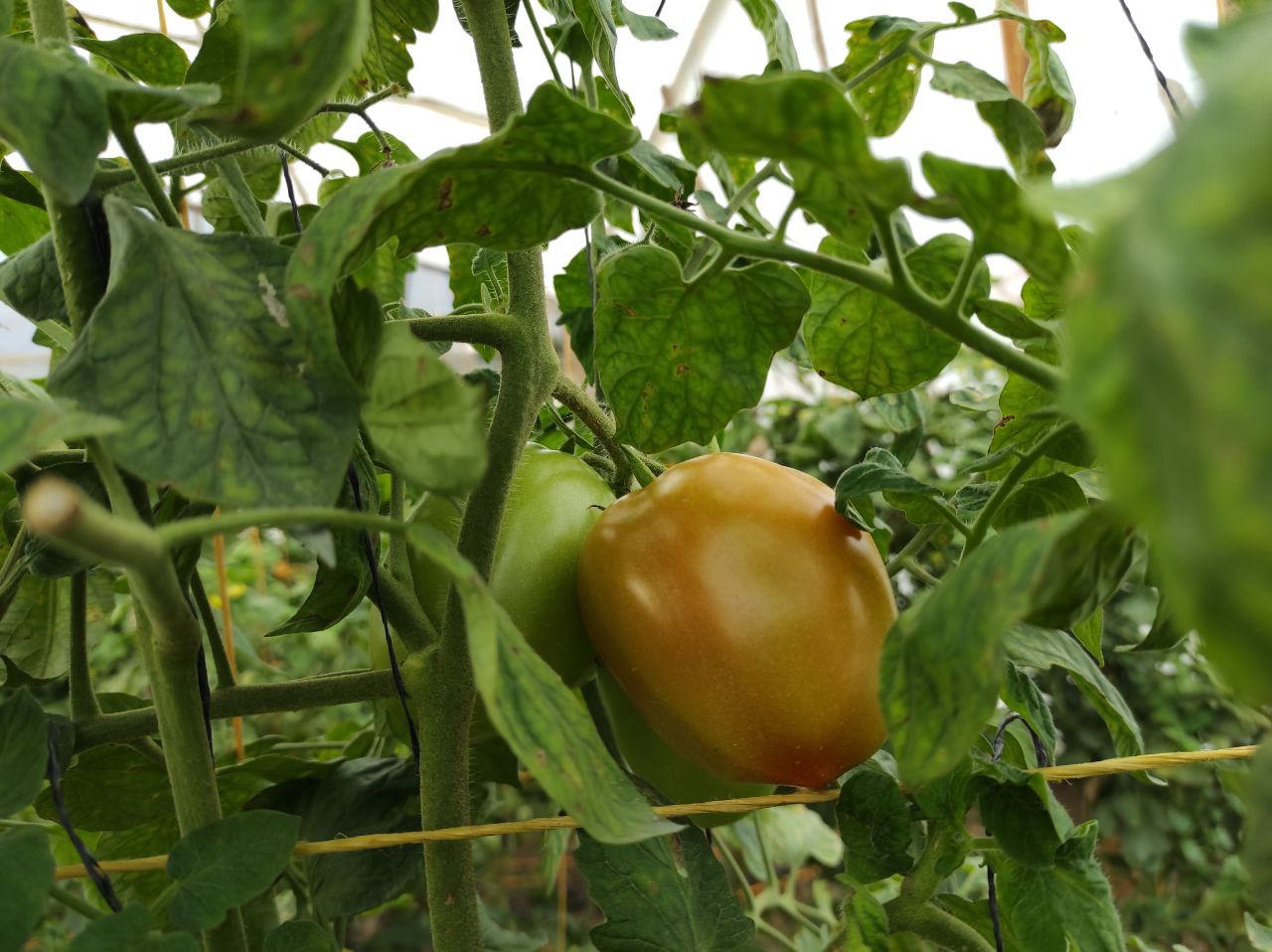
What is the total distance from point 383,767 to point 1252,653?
50 centimetres

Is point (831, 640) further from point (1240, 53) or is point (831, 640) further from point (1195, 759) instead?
point (1240, 53)

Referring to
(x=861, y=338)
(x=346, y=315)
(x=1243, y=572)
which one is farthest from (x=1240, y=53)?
(x=861, y=338)

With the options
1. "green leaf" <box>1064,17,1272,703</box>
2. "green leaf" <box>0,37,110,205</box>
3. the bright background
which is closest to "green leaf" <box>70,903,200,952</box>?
"green leaf" <box>0,37,110,205</box>

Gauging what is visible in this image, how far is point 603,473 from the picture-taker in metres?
0.56

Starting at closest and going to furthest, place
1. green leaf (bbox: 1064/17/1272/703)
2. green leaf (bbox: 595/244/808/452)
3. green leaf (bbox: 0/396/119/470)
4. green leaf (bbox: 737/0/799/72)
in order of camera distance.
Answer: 1. green leaf (bbox: 1064/17/1272/703)
2. green leaf (bbox: 0/396/119/470)
3. green leaf (bbox: 595/244/808/452)
4. green leaf (bbox: 737/0/799/72)

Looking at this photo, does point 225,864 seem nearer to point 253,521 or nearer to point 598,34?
point 253,521

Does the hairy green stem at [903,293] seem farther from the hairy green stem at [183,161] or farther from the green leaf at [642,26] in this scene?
the green leaf at [642,26]

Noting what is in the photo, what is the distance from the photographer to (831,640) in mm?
409

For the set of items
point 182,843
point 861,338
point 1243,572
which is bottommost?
point 182,843

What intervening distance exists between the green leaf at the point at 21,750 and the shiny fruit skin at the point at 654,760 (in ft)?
0.86

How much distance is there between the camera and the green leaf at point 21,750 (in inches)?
13.6

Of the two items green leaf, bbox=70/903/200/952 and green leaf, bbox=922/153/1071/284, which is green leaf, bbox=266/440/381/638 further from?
green leaf, bbox=922/153/1071/284

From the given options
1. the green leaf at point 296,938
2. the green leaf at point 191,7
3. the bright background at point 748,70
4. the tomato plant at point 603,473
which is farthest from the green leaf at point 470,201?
the bright background at point 748,70

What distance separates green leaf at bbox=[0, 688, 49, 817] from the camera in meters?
0.35
